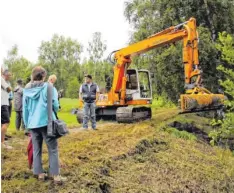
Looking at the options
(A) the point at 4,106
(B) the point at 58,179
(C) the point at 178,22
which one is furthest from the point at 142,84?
(B) the point at 58,179

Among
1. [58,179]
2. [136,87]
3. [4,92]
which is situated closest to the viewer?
[58,179]

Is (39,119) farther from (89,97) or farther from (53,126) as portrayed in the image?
(89,97)

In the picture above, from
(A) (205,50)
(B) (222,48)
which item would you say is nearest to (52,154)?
(B) (222,48)

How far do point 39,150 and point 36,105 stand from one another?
709 millimetres

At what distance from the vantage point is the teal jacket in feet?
19.0

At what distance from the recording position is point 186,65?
13.8 m

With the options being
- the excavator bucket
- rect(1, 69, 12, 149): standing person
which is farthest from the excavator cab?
rect(1, 69, 12, 149): standing person

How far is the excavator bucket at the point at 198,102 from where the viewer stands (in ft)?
40.6

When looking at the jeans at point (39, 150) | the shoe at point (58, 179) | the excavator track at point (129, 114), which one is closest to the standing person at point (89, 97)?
the excavator track at point (129, 114)

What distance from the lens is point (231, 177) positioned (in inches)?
344

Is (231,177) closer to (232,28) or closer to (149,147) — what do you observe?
(149,147)

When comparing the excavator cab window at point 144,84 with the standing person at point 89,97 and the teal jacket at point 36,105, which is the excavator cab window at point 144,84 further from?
the teal jacket at point 36,105

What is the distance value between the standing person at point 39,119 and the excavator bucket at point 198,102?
7.11 meters

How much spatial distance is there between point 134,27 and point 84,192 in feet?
60.4
